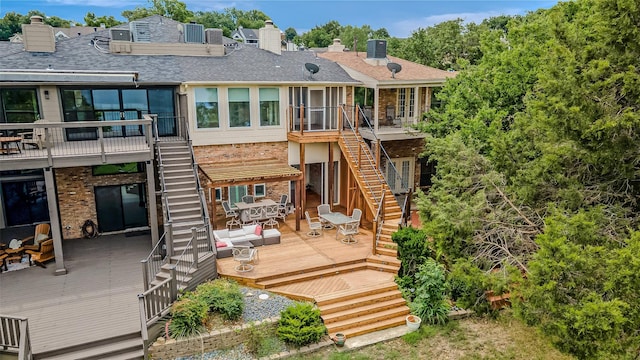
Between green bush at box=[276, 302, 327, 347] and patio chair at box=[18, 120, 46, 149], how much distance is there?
987 cm

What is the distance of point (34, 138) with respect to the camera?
562 inches

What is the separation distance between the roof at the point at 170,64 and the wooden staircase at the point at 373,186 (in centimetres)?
311

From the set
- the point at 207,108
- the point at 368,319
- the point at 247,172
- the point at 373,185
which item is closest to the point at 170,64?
the point at 207,108

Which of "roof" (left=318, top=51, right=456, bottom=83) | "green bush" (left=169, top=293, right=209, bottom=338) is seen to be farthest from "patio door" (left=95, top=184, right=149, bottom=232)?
"roof" (left=318, top=51, right=456, bottom=83)

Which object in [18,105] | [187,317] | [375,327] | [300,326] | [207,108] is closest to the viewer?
[187,317]

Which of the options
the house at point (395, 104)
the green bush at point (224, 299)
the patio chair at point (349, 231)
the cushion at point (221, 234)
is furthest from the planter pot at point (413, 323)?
the house at point (395, 104)

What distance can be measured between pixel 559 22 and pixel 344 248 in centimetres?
963

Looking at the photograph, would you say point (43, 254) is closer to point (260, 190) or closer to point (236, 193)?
point (236, 193)

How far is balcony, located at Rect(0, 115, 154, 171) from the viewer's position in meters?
12.9

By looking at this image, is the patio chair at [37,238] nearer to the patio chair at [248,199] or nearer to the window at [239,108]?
the patio chair at [248,199]

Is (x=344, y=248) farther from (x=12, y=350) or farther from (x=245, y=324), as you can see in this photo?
(x=12, y=350)

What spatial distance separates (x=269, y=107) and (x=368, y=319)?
10270 mm

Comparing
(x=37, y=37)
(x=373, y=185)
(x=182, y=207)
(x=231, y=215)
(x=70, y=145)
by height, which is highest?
(x=37, y=37)

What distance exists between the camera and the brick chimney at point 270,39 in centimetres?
2202
